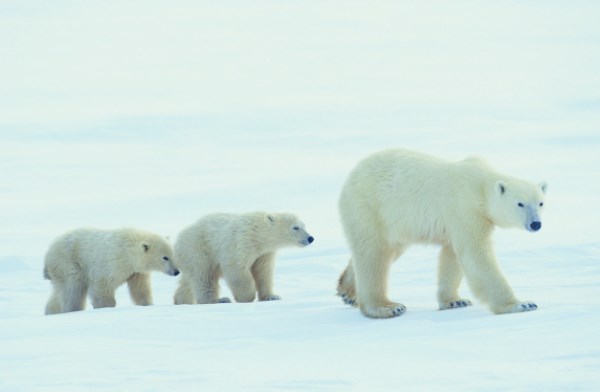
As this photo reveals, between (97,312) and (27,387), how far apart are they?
304 cm

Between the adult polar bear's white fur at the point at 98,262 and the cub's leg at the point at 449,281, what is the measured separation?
→ 11.5 feet

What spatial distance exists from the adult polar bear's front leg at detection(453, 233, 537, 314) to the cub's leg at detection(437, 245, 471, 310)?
0.53 meters

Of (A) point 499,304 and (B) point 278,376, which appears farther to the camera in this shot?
(A) point 499,304

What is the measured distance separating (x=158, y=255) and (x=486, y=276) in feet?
13.8

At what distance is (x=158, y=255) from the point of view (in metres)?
11.0

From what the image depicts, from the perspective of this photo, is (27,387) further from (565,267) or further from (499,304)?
(565,267)

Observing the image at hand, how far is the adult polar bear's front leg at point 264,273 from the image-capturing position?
11.0 m

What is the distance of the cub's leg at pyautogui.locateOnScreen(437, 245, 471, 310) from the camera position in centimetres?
851

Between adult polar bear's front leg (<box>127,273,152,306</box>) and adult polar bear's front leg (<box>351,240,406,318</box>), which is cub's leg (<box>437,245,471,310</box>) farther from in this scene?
adult polar bear's front leg (<box>127,273,152,306</box>)

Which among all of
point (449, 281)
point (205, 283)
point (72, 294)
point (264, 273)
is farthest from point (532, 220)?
point (72, 294)

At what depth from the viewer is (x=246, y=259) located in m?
10.7

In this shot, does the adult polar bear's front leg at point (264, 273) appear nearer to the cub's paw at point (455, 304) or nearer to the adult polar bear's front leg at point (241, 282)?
the adult polar bear's front leg at point (241, 282)

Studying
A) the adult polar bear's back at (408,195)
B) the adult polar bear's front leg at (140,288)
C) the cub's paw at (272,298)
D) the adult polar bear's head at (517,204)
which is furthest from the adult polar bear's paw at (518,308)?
the adult polar bear's front leg at (140,288)

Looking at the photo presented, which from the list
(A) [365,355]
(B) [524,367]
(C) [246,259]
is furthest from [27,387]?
(C) [246,259]
